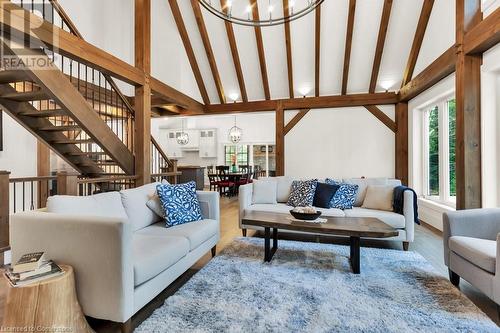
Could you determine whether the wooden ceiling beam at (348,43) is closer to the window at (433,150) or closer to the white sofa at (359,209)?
the window at (433,150)

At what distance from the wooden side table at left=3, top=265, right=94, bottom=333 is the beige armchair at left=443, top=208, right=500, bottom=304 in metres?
2.72

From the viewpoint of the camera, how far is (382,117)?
224 inches

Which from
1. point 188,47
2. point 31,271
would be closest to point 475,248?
point 31,271

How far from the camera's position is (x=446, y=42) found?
378cm

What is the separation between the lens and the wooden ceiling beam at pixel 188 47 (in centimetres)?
492

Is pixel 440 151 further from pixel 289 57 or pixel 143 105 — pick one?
pixel 143 105

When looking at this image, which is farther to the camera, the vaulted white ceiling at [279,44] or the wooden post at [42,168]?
the vaulted white ceiling at [279,44]

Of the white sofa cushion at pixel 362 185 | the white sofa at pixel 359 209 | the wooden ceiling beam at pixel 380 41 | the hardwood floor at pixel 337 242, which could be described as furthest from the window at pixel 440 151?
the wooden ceiling beam at pixel 380 41

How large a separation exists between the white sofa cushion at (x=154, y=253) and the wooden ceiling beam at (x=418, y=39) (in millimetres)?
4948

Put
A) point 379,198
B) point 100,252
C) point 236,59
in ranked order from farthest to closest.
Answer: point 236,59 → point 379,198 → point 100,252

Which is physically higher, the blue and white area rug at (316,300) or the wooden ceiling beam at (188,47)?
the wooden ceiling beam at (188,47)

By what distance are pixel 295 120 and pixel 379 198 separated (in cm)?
309

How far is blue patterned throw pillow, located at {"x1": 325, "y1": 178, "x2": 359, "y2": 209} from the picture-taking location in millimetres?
3666

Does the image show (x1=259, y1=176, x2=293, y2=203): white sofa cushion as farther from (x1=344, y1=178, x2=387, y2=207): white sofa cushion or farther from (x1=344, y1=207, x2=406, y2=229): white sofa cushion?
(x1=344, y1=207, x2=406, y2=229): white sofa cushion
